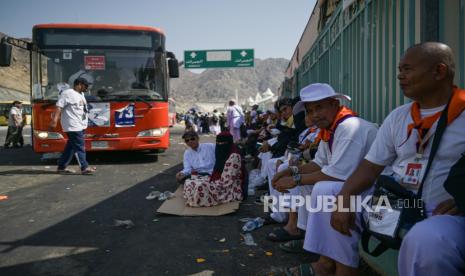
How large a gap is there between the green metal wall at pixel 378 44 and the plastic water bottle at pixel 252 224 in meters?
1.62

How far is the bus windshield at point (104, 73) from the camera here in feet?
28.6

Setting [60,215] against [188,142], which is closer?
[60,215]

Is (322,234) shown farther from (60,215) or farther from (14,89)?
(14,89)

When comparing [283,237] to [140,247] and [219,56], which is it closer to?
[140,247]

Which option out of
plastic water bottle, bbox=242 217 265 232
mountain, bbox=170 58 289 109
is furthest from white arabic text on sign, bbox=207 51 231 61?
mountain, bbox=170 58 289 109

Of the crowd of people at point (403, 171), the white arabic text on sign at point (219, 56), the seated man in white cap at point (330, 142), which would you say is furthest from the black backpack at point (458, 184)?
the white arabic text on sign at point (219, 56)

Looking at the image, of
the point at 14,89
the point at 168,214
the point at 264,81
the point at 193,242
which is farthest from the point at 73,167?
the point at 264,81

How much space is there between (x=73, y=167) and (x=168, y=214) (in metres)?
4.96

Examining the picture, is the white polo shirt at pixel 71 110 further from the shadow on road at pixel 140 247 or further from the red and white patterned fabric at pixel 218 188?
the red and white patterned fabric at pixel 218 188

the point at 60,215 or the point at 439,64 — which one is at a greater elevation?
the point at 439,64

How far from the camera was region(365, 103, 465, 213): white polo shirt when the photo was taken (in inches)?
79.0

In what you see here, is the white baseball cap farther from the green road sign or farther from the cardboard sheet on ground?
the green road sign

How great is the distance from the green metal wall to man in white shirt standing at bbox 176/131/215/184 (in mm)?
2102

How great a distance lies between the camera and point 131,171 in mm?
8617
